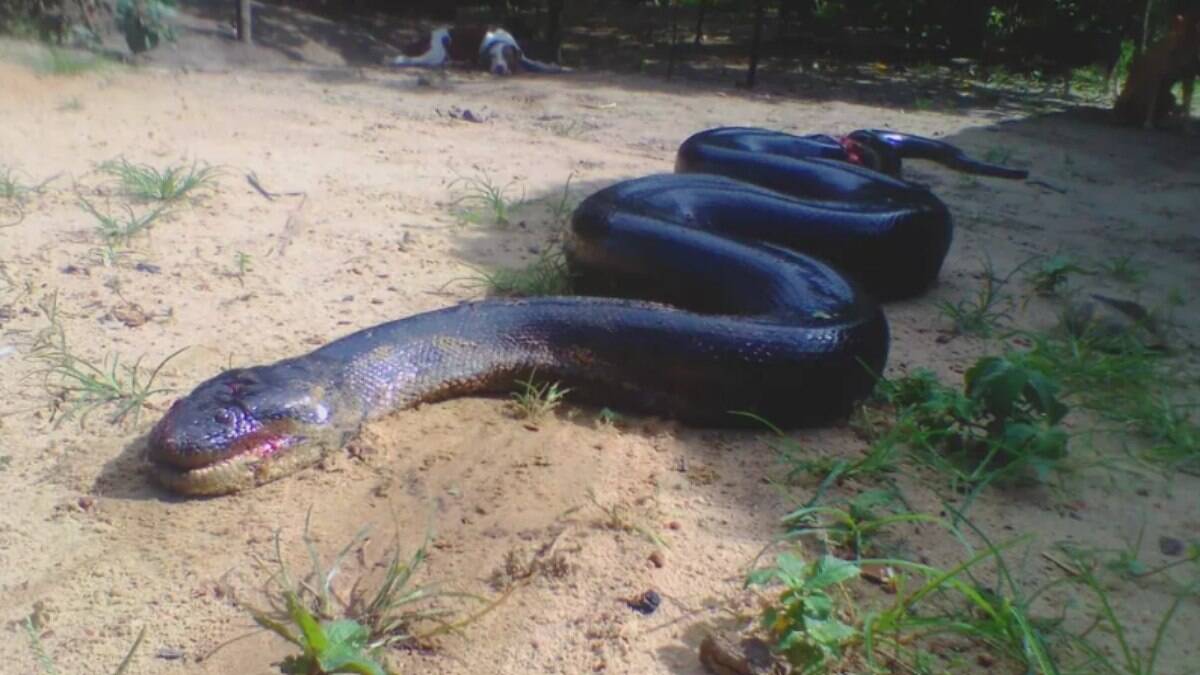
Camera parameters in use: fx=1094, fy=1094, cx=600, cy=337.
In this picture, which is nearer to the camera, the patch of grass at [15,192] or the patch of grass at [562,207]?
the patch of grass at [15,192]

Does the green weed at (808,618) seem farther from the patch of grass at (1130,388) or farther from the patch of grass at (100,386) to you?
the patch of grass at (100,386)

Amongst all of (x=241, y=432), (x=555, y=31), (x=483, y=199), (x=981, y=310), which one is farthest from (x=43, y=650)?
(x=555, y=31)

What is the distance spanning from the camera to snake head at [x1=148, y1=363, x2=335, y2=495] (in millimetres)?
2662

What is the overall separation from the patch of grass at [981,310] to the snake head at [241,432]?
2467mm

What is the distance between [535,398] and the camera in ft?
10.6

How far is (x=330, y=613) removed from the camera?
2229 mm

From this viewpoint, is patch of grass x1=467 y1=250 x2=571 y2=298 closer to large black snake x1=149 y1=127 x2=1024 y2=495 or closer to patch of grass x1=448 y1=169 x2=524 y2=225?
large black snake x1=149 y1=127 x2=1024 y2=495

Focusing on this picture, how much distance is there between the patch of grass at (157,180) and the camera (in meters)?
4.77

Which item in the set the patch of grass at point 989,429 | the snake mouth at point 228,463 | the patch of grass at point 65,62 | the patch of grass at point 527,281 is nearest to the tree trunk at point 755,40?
the patch of grass at point 65,62

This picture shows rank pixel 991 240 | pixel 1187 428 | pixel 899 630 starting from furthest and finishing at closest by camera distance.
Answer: pixel 991 240
pixel 1187 428
pixel 899 630

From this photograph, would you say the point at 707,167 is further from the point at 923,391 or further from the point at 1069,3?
the point at 1069,3

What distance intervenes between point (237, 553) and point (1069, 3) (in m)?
13.6

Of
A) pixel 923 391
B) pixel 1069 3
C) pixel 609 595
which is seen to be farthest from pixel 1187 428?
pixel 1069 3

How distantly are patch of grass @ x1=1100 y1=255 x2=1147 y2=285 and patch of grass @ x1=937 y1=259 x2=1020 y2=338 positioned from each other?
0.56 m
